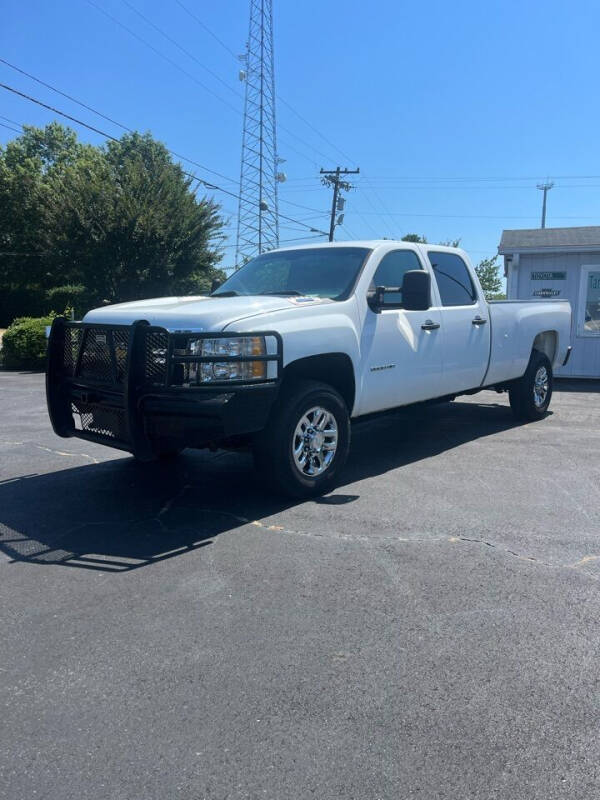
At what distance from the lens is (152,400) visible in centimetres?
468

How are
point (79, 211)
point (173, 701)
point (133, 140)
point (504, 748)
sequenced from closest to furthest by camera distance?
point (504, 748) < point (173, 701) < point (79, 211) < point (133, 140)

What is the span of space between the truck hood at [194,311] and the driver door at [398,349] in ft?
2.58

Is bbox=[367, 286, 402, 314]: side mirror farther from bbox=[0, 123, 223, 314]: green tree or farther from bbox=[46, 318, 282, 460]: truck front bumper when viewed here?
bbox=[0, 123, 223, 314]: green tree

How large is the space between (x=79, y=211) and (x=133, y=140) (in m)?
37.4

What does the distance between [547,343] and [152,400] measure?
6.43 metres

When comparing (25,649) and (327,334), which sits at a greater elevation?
(327,334)

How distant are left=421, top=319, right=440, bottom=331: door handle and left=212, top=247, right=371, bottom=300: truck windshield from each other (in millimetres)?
937

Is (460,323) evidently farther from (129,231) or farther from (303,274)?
(129,231)

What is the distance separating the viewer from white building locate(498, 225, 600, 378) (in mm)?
13781

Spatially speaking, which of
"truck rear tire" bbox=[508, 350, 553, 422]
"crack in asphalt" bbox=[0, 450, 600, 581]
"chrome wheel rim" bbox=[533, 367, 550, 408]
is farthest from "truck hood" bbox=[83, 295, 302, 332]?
"chrome wheel rim" bbox=[533, 367, 550, 408]

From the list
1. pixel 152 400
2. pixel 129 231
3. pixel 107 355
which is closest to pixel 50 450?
pixel 107 355

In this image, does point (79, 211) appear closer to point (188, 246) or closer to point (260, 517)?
point (188, 246)

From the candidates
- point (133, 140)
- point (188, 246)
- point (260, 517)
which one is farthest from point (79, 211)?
point (133, 140)

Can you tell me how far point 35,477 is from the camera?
243 inches
